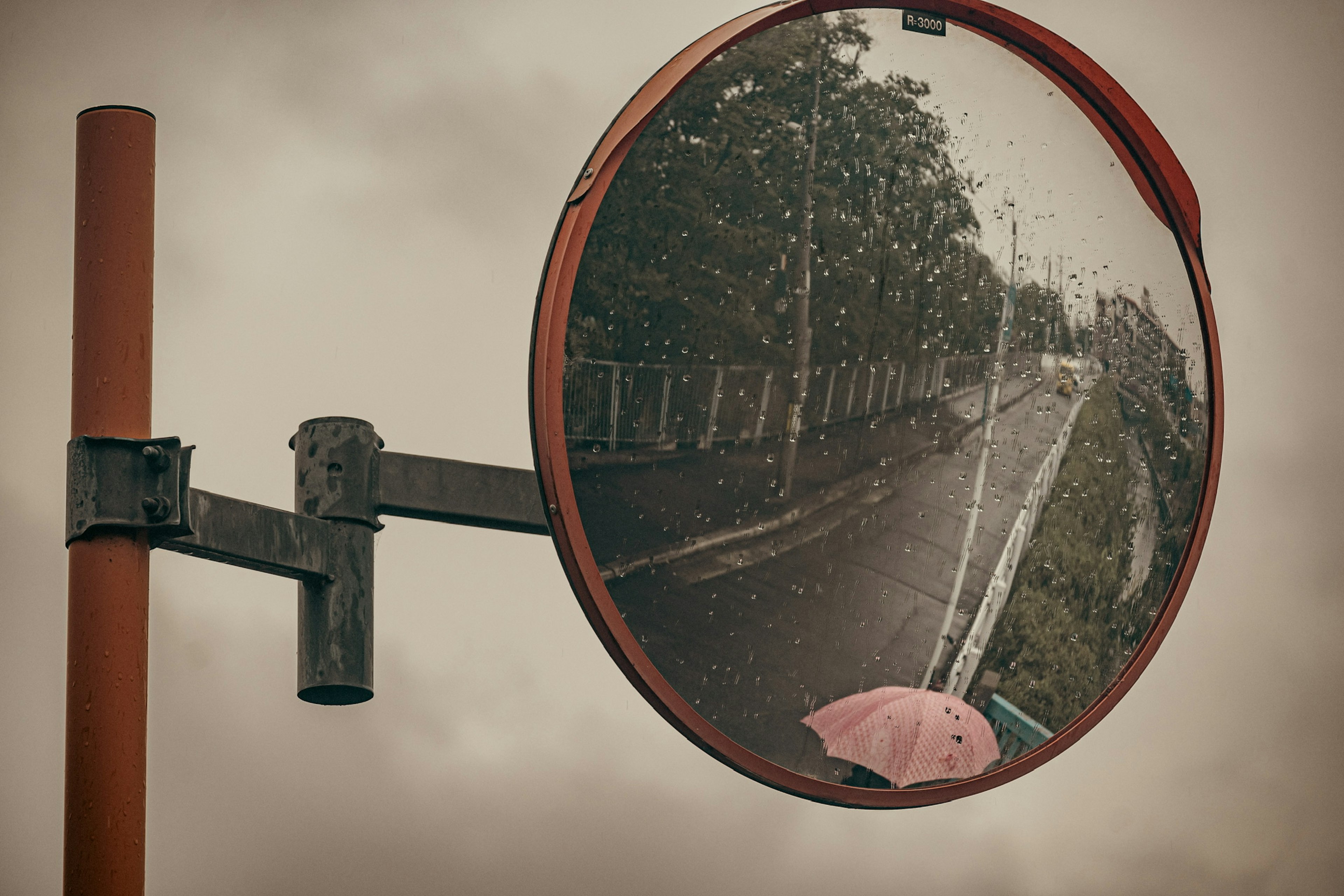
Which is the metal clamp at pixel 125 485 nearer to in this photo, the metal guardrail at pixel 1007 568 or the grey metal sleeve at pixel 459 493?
the grey metal sleeve at pixel 459 493

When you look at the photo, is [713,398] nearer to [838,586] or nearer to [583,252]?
[583,252]

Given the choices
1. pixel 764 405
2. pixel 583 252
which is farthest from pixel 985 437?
pixel 583 252

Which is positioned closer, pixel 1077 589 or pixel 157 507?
pixel 157 507

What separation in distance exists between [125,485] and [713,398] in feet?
3.54

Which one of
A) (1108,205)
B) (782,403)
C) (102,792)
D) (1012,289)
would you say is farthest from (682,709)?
(1108,205)

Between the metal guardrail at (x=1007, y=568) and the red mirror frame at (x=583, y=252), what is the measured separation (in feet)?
0.75

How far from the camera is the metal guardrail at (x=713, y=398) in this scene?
2520 mm

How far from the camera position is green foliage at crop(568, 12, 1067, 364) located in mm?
2590

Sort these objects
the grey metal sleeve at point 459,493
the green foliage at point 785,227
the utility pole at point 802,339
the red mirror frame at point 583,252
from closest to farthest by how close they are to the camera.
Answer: the red mirror frame at point 583,252 → the green foliage at point 785,227 → the utility pole at point 802,339 → the grey metal sleeve at point 459,493

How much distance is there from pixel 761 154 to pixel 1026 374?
0.81m

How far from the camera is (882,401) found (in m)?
2.83

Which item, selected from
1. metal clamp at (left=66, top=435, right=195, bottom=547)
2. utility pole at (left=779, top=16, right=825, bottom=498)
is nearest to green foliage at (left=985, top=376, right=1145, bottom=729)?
utility pole at (left=779, top=16, right=825, bottom=498)

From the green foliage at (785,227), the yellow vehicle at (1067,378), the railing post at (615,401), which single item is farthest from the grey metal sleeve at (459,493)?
the yellow vehicle at (1067,378)

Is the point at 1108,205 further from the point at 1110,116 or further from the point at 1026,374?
the point at 1026,374
